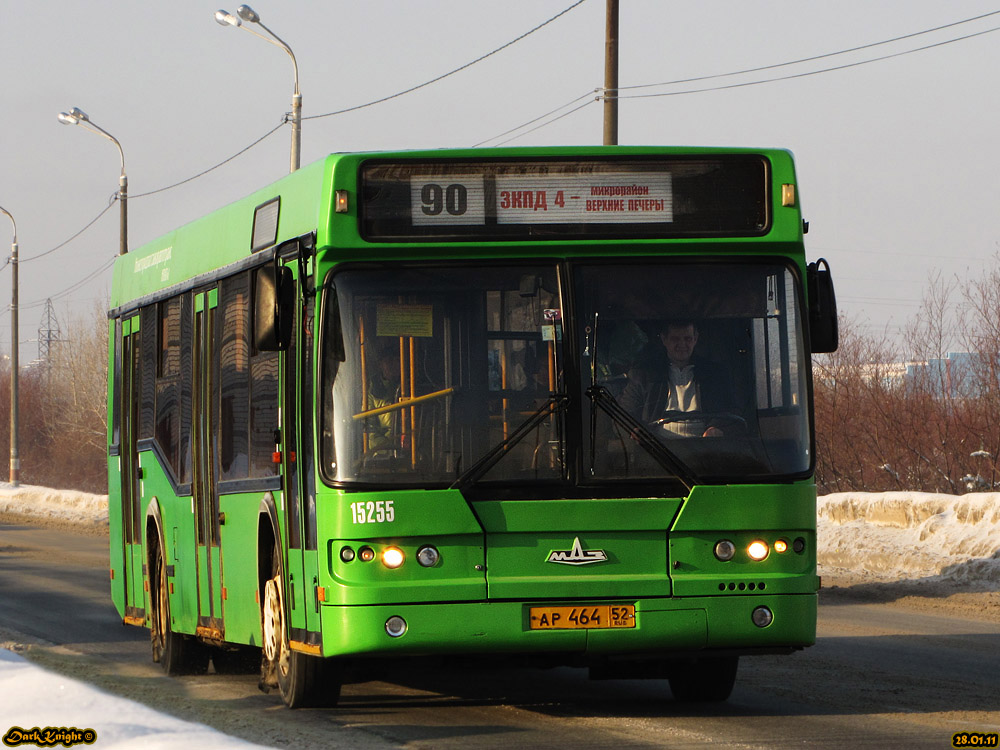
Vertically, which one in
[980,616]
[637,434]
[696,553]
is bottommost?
[980,616]

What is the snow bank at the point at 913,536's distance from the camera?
17.2 metres

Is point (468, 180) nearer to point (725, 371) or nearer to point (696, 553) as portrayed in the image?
point (725, 371)

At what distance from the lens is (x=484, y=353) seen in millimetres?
8266

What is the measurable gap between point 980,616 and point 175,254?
766 cm

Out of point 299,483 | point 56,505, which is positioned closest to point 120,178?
point 56,505

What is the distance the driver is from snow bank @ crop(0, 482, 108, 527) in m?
30.1

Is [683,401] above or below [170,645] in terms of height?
above

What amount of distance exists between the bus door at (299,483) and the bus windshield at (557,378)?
280 mm

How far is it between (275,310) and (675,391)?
2038 millimetres

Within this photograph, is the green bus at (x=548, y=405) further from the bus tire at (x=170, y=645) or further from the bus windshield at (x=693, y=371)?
the bus tire at (x=170, y=645)

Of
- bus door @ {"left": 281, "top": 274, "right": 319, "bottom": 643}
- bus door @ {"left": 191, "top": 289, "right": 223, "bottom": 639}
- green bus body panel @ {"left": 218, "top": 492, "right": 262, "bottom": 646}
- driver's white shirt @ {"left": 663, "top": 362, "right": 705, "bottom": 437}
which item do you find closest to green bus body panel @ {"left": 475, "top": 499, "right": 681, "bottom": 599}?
driver's white shirt @ {"left": 663, "top": 362, "right": 705, "bottom": 437}

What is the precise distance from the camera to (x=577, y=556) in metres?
8.13

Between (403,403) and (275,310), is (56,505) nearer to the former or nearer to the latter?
(275,310)

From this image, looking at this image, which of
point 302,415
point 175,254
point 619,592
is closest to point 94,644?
point 175,254
